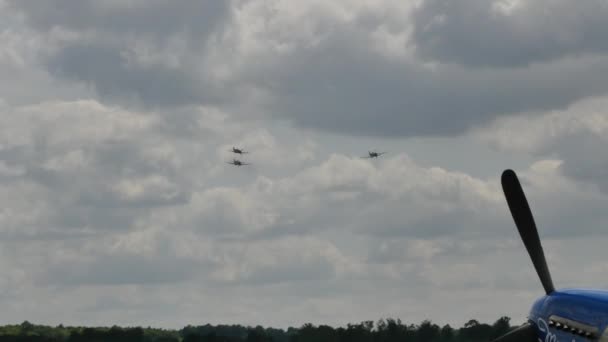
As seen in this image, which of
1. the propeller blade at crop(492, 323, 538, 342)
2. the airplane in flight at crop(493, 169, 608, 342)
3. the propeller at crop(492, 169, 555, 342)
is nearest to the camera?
the airplane in flight at crop(493, 169, 608, 342)

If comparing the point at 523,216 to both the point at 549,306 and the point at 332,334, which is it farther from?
the point at 332,334

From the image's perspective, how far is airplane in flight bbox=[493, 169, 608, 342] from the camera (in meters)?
32.2

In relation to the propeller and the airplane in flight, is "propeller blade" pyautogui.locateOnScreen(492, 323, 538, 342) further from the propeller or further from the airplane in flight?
the propeller

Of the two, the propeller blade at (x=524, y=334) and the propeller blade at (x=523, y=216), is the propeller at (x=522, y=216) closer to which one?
the propeller blade at (x=523, y=216)

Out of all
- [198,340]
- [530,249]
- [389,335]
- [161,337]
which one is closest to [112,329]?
[161,337]

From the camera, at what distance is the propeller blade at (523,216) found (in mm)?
40156

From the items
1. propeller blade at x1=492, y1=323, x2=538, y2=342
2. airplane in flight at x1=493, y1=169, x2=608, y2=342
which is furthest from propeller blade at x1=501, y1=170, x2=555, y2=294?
propeller blade at x1=492, y1=323, x2=538, y2=342

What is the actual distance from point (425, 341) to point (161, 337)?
2991 inches

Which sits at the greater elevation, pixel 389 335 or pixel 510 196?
pixel 389 335

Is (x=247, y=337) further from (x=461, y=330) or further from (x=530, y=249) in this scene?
(x=530, y=249)

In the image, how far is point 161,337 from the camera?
187m

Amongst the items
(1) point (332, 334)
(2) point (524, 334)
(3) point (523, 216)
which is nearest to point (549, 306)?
(2) point (524, 334)

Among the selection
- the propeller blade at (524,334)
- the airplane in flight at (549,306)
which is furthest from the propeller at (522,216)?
the propeller blade at (524,334)

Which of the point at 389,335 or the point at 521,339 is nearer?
the point at 521,339
